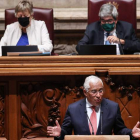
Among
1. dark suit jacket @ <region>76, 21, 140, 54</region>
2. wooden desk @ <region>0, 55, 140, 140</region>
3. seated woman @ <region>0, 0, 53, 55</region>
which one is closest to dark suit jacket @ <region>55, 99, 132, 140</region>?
wooden desk @ <region>0, 55, 140, 140</region>

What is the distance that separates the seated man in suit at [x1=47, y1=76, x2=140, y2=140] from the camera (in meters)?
3.30

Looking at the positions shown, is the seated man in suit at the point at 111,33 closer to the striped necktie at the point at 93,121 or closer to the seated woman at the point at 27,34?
the seated woman at the point at 27,34

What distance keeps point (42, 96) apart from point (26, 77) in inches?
8.3

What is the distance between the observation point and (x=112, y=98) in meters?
3.74

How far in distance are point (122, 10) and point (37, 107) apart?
1.86 meters

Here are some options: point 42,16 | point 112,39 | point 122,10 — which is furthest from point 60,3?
point 112,39

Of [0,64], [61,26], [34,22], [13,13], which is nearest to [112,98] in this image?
Answer: [0,64]

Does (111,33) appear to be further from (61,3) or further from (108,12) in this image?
(61,3)

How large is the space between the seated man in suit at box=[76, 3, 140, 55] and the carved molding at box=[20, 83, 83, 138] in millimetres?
992

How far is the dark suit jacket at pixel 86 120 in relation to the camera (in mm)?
3328

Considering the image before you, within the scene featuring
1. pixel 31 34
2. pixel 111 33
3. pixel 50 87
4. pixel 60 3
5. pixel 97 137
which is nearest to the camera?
pixel 97 137

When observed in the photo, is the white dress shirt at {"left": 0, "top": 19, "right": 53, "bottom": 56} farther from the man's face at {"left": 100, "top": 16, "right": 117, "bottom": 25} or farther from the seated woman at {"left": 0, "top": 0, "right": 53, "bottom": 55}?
the man's face at {"left": 100, "top": 16, "right": 117, "bottom": 25}

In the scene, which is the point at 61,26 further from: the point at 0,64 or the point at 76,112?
the point at 76,112

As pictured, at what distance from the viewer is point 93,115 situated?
3.36 metres
